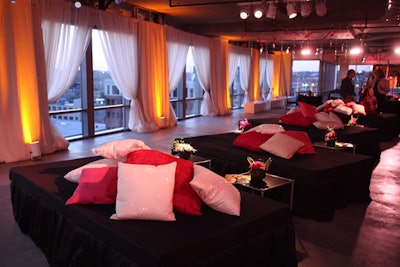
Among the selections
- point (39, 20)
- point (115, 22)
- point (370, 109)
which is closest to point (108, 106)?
point (115, 22)

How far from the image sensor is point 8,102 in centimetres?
519

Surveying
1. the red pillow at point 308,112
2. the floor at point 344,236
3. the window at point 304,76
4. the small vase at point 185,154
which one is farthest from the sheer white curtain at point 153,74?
the window at point 304,76

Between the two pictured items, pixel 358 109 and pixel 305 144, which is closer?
pixel 305 144

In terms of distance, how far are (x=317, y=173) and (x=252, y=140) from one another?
105 centimetres

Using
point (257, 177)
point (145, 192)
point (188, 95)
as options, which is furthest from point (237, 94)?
point (145, 192)

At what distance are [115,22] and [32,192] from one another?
4.93m

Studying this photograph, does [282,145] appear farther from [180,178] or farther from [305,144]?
[180,178]

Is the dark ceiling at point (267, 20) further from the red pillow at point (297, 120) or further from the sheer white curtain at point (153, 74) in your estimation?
the red pillow at point (297, 120)

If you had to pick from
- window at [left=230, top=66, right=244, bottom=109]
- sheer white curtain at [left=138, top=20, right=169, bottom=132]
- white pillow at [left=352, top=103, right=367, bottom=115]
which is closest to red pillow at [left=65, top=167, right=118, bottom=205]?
sheer white curtain at [left=138, top=20, right=169, bottom=132]

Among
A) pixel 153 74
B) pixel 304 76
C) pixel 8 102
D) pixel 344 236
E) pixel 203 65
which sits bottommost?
pixel 344 236

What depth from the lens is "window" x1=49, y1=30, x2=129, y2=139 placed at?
22.4ft

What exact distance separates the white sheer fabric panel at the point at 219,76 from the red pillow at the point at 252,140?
22.3 feet

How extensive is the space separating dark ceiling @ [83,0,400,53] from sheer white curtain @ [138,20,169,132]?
49 centimetres

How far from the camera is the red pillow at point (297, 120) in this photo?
241 inches
